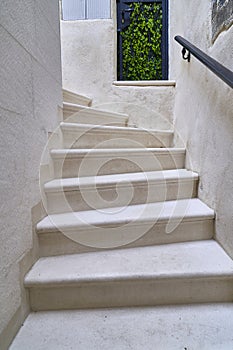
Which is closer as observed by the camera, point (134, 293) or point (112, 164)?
point (134, 293)

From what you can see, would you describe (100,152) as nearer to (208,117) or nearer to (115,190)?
(115,190)

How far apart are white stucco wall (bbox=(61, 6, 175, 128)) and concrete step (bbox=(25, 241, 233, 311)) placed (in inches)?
62.8

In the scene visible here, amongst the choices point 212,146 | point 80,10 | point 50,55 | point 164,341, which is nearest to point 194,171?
point 212,146

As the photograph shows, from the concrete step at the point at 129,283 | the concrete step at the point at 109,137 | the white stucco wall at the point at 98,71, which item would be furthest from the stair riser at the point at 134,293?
the white stucco wall at the point at 98,71

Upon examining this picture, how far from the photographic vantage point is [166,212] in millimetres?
1219

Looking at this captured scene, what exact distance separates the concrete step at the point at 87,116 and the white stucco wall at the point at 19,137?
0.48 m

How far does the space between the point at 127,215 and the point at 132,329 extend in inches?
19.3

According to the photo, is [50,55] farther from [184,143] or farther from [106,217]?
[184,143]

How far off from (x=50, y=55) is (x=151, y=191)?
97 cm

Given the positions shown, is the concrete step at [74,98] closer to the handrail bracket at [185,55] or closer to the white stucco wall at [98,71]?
the white stucco wall at [98,71]

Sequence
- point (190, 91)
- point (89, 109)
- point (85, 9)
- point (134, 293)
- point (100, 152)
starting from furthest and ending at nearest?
point (85, 9) < point (89, 109) < point (190, 91) < point (100, 152) < point (134, 293)

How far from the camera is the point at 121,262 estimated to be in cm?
103

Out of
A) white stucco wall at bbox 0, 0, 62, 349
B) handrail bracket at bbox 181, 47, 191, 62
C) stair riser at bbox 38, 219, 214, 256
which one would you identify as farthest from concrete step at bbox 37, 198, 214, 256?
A: handrail bracket at bbox 181, 47, 191, 62

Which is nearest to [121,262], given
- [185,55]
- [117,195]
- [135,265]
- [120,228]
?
[135,265]
